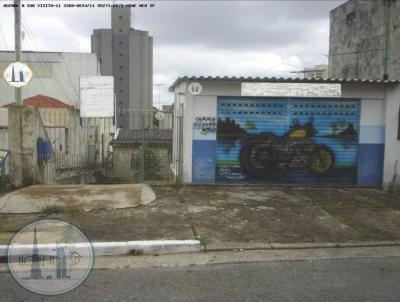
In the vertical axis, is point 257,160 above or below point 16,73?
below

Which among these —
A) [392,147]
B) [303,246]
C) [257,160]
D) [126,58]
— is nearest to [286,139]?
[257,160]

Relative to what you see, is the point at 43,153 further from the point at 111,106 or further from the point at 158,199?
the point at 111,106

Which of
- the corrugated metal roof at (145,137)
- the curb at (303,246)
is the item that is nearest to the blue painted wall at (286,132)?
the corrugated metal roof at (145,137)

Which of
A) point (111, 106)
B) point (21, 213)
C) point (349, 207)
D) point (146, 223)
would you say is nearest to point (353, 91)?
point (349, 207)

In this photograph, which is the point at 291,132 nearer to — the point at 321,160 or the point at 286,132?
the point at 286,132

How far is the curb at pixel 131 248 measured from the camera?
608 centimetres

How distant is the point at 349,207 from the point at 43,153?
7466 millimetres

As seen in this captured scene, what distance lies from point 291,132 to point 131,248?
264 inches

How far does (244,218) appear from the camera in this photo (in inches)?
321

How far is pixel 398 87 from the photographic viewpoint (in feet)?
38.5

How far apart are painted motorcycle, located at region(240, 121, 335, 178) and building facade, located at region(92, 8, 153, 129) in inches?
1445

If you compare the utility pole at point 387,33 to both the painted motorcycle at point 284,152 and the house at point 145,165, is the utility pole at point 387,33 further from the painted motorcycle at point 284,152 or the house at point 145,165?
the house at point 145,165

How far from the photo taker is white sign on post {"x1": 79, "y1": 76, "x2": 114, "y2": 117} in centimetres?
1827

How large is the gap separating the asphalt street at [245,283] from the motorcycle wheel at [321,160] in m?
5.87
